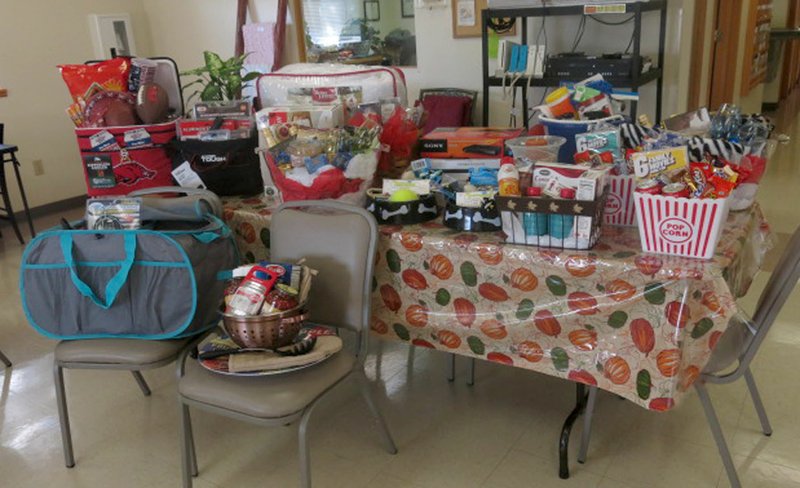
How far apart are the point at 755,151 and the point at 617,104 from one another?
0.54 meters

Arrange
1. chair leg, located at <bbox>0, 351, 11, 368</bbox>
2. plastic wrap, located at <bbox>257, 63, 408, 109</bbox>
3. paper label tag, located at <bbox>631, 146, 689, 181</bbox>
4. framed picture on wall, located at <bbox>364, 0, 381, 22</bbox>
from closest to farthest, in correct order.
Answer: paper label tag, located at <bbox>631, 146, 689, 181</bbox>
plastic wrap, located at <bbox>257, 63, 408, 109</bbox>
chair leg, located at <bbox>0, 351, 11, 368</bbox>
framed picture on wall, located at <bbox>364, 0, 381, 22</bbox>

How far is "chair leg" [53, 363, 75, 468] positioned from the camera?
6.85 feet

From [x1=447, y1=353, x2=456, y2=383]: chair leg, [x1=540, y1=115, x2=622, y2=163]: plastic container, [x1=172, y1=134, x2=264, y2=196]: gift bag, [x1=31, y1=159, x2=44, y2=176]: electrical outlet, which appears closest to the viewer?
[x1=540, y1=115, x2=622, y2=163]: plastic container

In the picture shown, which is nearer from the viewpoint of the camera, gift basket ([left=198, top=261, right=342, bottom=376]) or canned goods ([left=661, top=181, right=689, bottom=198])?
canned goods ([left=661, top=181, right=689, bottom=198])

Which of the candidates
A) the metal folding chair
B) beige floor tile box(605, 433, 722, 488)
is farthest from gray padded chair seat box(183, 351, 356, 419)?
beige floor tile box(605, 433, 722, 488)

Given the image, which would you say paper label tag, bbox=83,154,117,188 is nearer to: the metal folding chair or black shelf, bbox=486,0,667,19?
the metal folding chair

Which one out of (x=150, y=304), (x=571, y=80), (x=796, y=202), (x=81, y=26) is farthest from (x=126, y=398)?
(x=796, y=202)

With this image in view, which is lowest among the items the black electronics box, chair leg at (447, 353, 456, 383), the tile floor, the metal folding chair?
the tile floor

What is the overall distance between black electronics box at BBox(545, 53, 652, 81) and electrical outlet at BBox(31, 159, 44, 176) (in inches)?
153

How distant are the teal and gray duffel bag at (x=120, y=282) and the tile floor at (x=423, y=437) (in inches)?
19.1

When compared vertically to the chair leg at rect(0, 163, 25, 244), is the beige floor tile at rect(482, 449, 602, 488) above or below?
below

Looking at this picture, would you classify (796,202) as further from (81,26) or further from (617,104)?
(81,26)

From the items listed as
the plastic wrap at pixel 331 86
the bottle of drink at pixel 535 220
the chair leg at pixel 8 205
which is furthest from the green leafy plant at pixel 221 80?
the chair leg at pixel 8 205

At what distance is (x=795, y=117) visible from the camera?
24.8 ft
